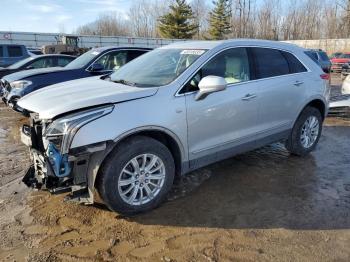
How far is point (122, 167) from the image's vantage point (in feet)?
11.9

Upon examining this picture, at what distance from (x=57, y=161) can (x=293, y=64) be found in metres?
3.75

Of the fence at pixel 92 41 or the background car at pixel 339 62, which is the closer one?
the background car at pixel 339 62

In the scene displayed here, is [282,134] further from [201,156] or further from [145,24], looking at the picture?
[145,24]

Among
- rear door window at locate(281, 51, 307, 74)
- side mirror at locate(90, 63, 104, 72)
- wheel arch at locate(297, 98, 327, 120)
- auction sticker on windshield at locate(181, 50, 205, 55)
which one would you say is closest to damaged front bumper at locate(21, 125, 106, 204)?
auction sticker on windshield at locate(181, 50, 205, 55)

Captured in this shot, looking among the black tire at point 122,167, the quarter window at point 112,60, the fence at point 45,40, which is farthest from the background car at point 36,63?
the fence at point 45,40

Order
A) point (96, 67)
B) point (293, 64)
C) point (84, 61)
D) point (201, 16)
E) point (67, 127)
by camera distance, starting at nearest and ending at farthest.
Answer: point (67, 127), point (293, 64), point (96, 67), point (84, 61), point (201, 16)

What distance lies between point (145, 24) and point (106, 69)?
224 ft

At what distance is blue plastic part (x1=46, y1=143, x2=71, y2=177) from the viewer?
340cm

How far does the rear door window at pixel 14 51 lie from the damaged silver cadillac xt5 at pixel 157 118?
538 inches

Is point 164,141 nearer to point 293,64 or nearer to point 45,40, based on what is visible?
point 293,64

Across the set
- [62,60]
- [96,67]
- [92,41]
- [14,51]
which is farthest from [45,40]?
[96,67]

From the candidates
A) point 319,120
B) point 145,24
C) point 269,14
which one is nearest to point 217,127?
point 319,120

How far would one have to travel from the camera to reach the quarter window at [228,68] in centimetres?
425

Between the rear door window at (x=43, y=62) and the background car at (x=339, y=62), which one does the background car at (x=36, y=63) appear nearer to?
the rear door window at (x=43, y=62)
